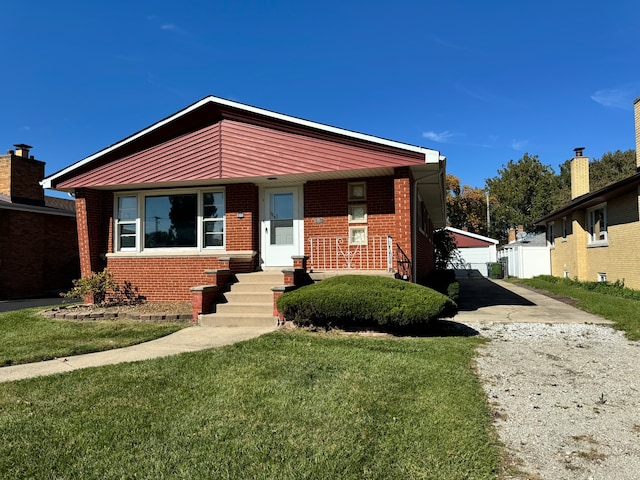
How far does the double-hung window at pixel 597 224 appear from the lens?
16.9 m

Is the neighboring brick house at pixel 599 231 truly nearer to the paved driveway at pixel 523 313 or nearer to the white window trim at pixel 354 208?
the paved driveway at pixel 523 313

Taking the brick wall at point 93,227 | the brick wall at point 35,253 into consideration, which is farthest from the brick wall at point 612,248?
the brick wall at point 35,253

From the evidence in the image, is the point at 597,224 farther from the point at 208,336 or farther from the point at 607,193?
the point at 208,336

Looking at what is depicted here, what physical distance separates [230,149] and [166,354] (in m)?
5.96

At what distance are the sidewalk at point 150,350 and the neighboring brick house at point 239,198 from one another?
90.7 inches

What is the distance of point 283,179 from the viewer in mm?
10648

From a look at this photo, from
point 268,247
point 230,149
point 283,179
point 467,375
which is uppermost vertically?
point 230,149

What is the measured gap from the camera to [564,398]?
4.33 meters

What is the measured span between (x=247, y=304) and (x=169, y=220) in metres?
4.24

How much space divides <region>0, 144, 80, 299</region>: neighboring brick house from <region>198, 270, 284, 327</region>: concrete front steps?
11025mm

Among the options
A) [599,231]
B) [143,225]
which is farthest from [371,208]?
Result: [599,231]

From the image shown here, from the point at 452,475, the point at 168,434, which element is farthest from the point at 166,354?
the point at 452,475

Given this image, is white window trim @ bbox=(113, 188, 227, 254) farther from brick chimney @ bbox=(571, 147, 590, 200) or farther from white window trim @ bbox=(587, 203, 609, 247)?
brick chimney @ bbox=(571, 147, 590, 200)

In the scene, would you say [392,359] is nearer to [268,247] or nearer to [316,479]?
[316,479]
